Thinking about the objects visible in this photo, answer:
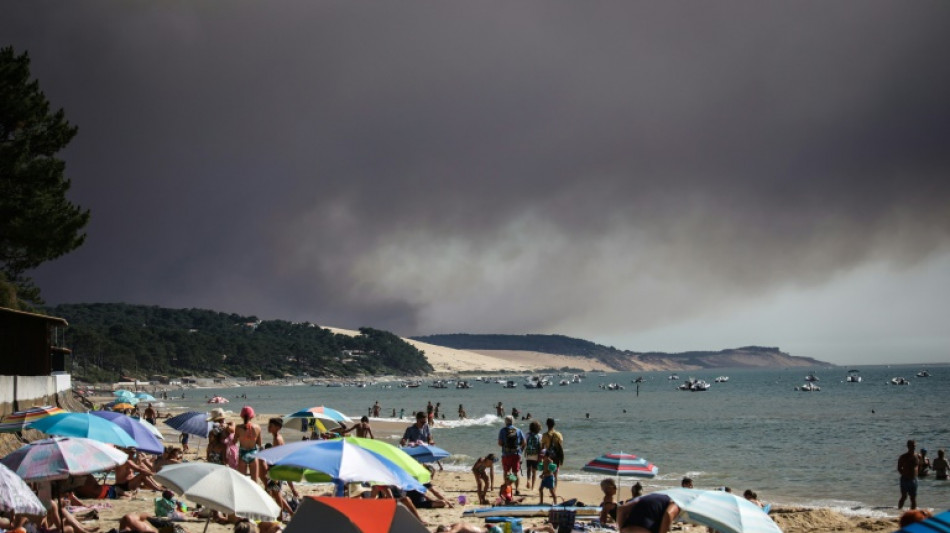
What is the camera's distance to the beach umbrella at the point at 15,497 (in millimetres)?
7344

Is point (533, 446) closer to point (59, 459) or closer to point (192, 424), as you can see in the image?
point (192, 424)

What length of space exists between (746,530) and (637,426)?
45732 mm

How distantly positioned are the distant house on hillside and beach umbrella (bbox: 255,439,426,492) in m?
22.3

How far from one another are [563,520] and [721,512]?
4632 millimetres

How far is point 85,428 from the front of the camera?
1245 centimetres

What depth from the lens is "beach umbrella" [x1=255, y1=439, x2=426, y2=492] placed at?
29.1ft

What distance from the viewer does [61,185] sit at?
33.3m

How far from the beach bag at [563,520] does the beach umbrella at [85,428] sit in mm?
6880

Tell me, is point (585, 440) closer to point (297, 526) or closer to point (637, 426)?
point (637, 426)

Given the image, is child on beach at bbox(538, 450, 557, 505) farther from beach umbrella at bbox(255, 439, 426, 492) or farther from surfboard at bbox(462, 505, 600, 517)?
beach umbrella at bbox(255, 439, 426, 492)

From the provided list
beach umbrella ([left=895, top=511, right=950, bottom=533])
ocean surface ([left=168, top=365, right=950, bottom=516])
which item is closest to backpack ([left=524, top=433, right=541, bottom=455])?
ocean surface ([left=168, top=365, right=950, bottom=516])

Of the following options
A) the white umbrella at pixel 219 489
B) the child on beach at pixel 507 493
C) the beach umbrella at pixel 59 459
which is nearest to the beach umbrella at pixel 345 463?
the white umbrella at pixel 219 489

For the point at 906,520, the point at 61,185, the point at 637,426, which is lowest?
the point at 637,426

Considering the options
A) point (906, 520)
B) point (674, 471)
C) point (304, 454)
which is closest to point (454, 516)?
point (304, 454)
